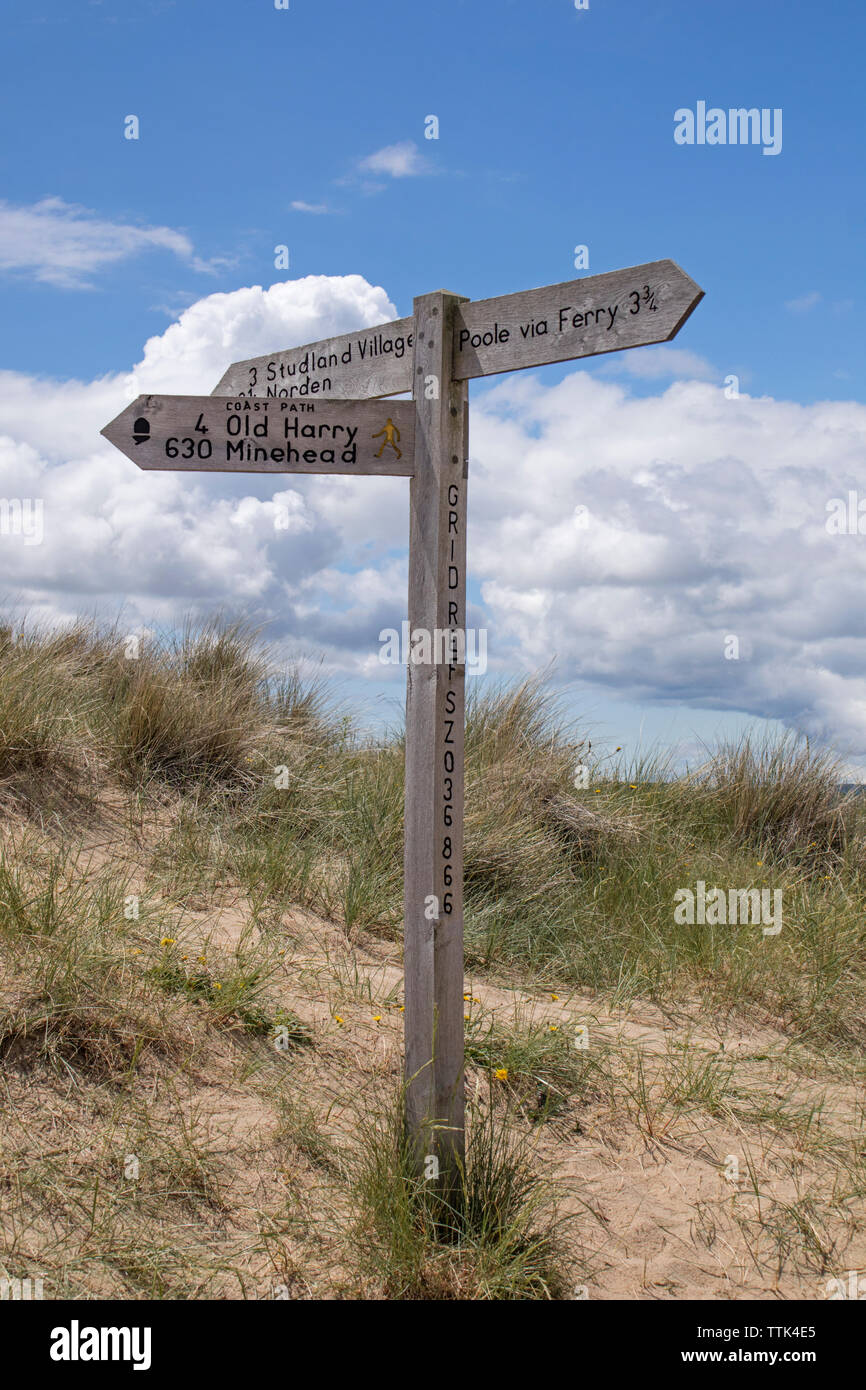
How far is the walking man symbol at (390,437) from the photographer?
3.77 meters

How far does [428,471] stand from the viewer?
3717 millimetres

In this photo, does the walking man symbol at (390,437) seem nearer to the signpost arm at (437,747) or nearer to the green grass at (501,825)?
the signpost arm at (437,747)

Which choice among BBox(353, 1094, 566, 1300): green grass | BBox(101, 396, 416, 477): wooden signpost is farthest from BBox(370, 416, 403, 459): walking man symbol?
BBox(353, 1094, 566, 1300): green grass

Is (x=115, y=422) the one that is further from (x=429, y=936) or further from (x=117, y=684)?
(x=117, y=684)

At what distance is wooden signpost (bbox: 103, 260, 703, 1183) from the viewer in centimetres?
369

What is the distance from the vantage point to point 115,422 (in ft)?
12.9
